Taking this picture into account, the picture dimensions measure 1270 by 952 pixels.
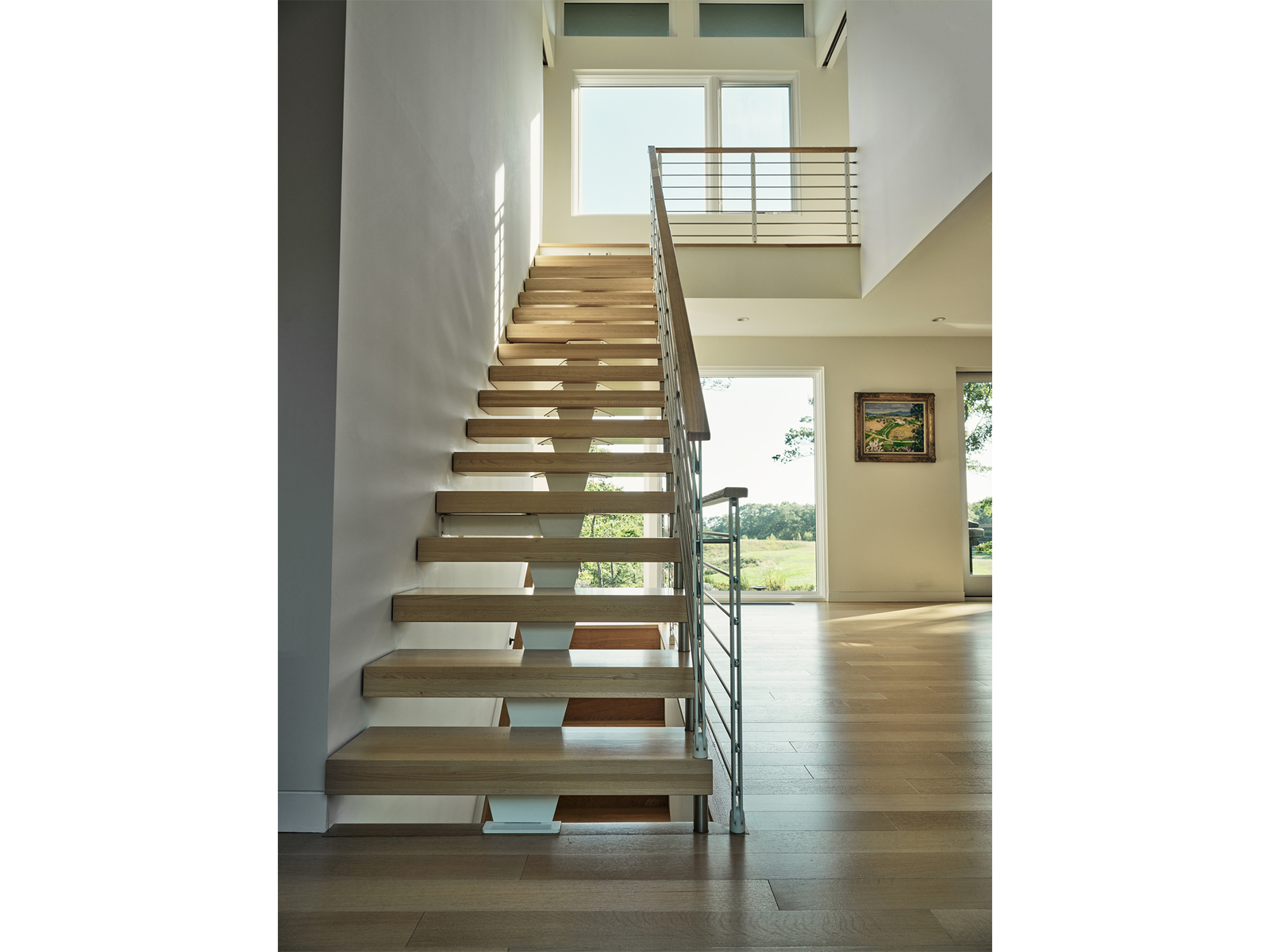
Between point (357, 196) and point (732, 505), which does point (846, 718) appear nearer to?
point (732, 505)

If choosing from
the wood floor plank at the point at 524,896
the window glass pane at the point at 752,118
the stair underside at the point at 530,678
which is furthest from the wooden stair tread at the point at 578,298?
the wood floor plank at the point at 524,896

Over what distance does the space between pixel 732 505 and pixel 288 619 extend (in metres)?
1.20

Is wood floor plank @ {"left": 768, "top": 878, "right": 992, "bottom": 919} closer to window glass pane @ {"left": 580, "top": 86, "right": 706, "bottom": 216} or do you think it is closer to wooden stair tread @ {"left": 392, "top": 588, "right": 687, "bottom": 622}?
wooden stair tread @ {"left": 392, "top": 588, "right": 687, "bottom": 622}

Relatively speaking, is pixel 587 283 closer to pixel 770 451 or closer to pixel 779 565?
pixel 770 451

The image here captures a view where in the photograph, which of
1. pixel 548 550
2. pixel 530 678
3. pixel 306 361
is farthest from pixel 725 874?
pixel 306 361

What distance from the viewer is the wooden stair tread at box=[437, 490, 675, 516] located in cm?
311

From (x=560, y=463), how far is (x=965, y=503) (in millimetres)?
5225

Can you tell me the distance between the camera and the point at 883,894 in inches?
68.9

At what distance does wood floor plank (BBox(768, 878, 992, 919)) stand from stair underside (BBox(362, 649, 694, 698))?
0.69 meters

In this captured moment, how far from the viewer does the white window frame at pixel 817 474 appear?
743cm

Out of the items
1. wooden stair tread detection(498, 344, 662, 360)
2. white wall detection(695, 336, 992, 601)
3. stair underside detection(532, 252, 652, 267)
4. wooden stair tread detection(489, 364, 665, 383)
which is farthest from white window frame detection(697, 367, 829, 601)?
wooden stair tread detection(489, 364, 665, 383)
